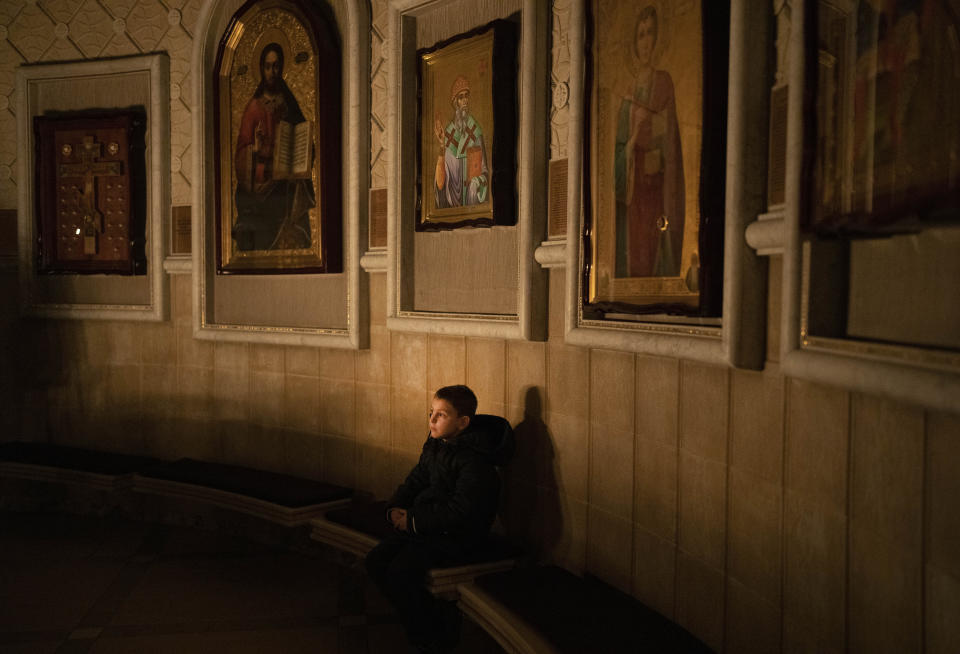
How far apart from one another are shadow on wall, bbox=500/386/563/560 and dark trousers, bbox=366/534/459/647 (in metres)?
0.43

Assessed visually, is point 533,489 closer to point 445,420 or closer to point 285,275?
point 445,420

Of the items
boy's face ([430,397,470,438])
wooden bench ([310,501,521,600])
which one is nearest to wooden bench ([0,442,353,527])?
wooden bench ([310,501,521,600])

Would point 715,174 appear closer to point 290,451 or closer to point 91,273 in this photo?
point 290,451

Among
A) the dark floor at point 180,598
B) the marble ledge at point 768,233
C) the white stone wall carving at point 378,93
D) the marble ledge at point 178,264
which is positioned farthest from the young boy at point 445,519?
the marble ledge at point 178,264

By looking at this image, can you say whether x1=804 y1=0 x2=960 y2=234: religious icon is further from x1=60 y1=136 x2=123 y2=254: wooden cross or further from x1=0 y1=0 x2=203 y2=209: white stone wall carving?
x1=60 y1=136 x2=123 y2=254: wooden cross

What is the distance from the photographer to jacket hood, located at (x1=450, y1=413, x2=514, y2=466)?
3539 millimetres

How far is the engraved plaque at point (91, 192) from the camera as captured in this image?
591 cm

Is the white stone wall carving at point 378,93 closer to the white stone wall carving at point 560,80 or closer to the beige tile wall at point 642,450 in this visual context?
the beige tile wall at point 642,450

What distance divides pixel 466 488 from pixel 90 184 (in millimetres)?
4067

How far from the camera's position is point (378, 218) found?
4703 millimetres

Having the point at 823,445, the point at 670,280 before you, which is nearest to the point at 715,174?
the point at 670,280

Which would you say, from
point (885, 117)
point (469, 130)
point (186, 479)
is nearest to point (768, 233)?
point (885, 117)

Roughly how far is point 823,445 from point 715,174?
36.7 inches

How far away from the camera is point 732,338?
2504 mm
